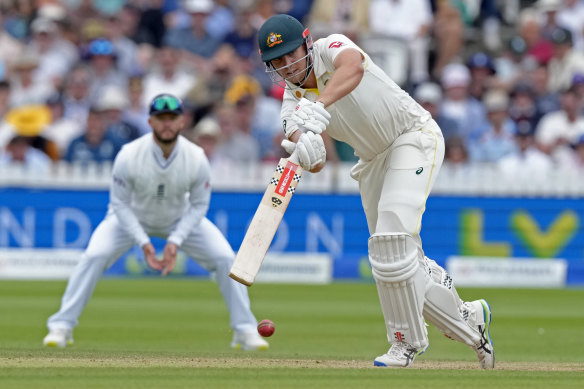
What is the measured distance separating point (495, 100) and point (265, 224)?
28.9 ft

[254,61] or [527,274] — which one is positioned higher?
[254,61]

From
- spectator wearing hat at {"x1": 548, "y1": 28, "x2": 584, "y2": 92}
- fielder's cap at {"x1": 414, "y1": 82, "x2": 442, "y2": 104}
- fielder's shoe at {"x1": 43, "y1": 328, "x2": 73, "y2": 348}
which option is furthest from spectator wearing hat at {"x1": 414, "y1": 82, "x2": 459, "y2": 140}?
fielder's shoe at {"x1": 43, "y1": 328, "x2": 73, "y2": 348}

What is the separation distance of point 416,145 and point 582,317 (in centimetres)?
464

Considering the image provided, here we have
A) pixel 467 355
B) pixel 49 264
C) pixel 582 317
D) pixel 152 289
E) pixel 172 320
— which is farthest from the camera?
pixel 49 264

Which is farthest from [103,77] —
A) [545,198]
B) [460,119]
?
[545,198]

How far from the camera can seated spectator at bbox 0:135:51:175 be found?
43.1ft

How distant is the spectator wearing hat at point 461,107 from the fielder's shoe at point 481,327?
25.4 ft

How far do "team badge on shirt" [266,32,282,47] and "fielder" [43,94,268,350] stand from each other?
1.98 m

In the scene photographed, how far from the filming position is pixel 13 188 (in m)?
13.1

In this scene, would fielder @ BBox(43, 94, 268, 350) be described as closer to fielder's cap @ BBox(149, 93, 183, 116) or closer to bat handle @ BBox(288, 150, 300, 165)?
fielder's cap @ BBox(149, 93, 183, 116)

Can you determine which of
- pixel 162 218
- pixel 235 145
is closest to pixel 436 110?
pixel 235 145

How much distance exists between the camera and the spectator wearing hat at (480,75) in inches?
572

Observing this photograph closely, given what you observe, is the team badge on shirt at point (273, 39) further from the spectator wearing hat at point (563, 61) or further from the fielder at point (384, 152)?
the spectator wearing hat at point (563, 61)

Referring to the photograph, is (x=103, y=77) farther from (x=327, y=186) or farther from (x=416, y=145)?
(x=416, y=145)
